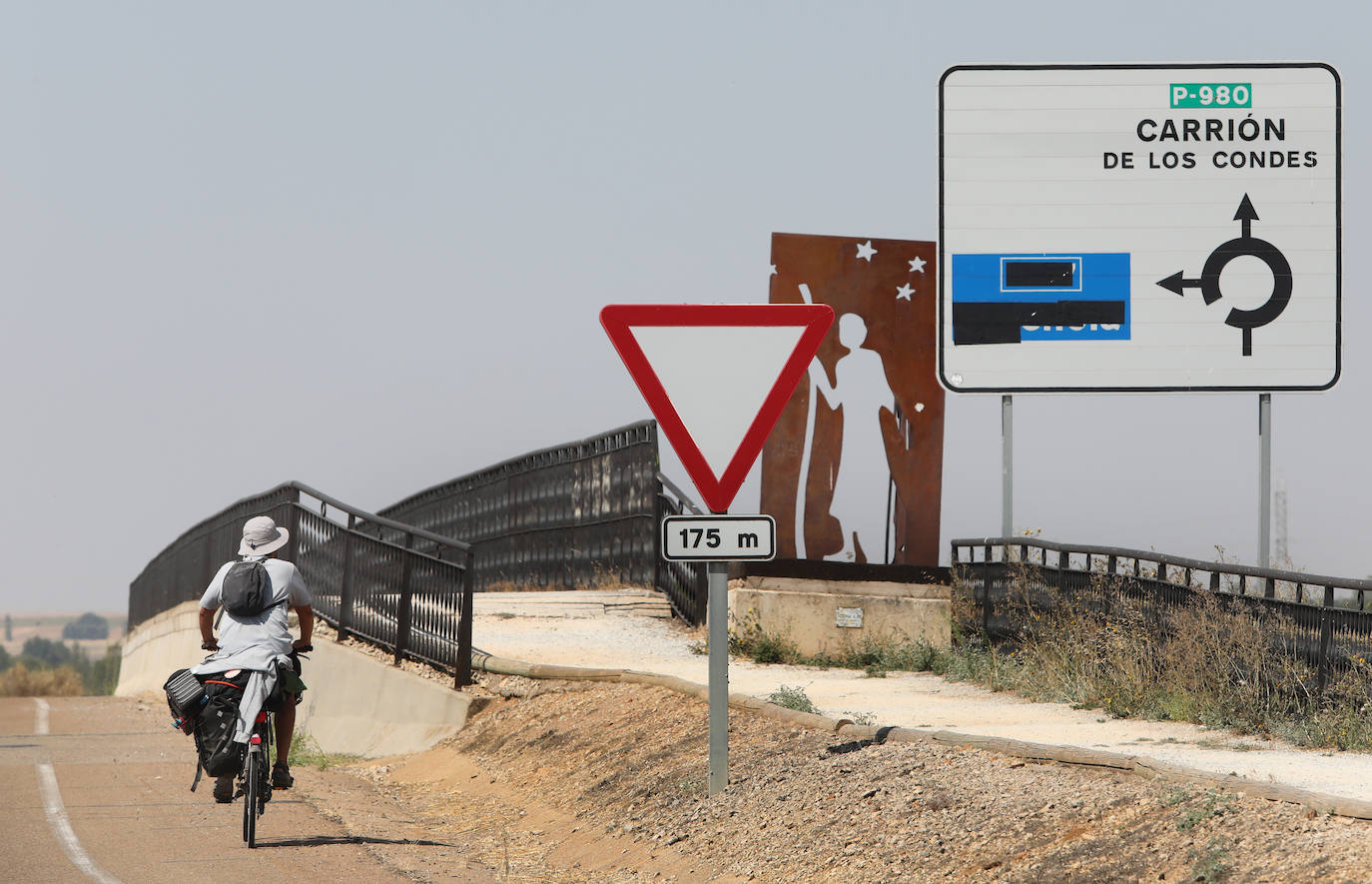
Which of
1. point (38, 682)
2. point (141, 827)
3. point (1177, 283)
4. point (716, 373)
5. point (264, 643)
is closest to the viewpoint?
point (716, 373)

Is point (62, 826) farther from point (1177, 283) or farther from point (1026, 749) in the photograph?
point (1177, 283)

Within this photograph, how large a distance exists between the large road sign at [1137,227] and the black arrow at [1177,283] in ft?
0.04

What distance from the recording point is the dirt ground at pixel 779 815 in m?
5.59

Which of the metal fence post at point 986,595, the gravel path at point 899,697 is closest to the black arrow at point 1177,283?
the metal fence post at point 986,595

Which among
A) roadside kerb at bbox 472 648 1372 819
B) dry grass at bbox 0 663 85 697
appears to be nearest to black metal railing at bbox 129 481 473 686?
roadside kerb at bbox 472 648 1372 819

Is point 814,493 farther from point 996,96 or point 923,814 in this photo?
point 923,814

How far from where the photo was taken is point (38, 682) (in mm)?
32938

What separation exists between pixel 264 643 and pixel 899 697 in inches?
207

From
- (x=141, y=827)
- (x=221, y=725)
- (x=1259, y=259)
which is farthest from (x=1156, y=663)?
(x=141, y=827)

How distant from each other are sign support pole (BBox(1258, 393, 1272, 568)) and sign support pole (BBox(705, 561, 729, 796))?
7.01 meters

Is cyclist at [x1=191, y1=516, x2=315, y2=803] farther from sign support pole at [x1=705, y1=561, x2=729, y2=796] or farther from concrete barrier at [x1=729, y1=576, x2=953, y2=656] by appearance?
concrete barrier at [x1=729, y1=576, x2=953, y2=656]

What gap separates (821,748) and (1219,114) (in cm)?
859

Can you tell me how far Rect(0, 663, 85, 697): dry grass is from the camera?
32088 mm

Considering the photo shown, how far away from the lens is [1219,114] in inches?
557
